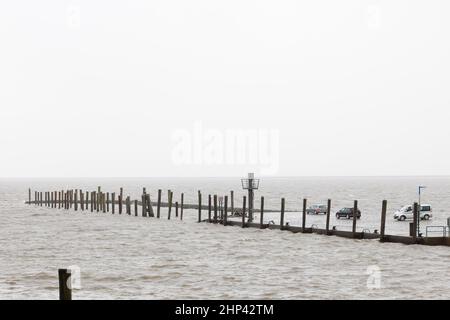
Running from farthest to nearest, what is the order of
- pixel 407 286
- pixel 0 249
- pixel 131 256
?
pixel 0 249 → pixel 131 256 → pixel 407 286

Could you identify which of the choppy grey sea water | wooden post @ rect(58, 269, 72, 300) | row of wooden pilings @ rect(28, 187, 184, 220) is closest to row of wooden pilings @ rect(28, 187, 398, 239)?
row of wooden pilings @ rect(28, 187, 184, 220)

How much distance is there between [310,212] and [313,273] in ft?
195

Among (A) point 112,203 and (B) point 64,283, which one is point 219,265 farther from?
(A) point 112,203

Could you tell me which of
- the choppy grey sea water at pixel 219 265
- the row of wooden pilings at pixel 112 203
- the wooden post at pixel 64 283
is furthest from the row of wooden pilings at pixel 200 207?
the wooden post at pixel 64 283

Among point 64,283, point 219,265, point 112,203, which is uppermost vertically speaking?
point 64,283

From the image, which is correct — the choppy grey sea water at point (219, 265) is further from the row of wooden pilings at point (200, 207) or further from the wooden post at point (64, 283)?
the wooden post at point (64, 283)

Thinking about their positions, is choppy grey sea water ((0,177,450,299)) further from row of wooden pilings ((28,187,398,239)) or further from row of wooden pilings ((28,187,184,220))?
row of wooden pilings ((28,187,184,220))

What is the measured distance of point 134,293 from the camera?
28.2 metres

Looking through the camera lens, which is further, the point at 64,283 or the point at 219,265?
the point at 219,265

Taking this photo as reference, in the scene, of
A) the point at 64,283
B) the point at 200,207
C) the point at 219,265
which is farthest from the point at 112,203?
the point at 64,283

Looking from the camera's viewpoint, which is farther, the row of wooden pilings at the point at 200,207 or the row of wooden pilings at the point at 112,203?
the row of wooden pilings at the point at 112,203

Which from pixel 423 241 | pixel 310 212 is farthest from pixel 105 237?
pixel 310 212
